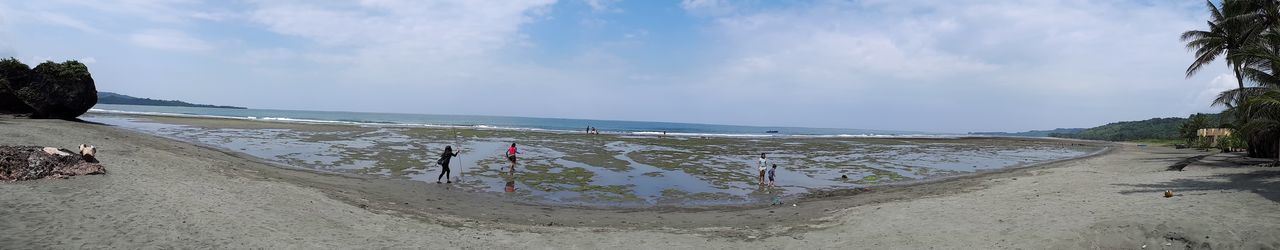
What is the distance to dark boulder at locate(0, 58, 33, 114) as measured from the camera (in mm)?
32562

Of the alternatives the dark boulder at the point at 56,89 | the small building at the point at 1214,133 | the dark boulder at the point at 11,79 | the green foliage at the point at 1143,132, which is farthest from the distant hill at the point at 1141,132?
the dark boulder at the point at 11,79

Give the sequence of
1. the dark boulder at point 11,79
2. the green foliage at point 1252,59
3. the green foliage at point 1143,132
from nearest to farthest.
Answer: the green foliage at point 1252,59, the dark boulder at point 11,79, the green foliage at point 1143,132

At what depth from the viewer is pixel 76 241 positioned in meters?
7.40

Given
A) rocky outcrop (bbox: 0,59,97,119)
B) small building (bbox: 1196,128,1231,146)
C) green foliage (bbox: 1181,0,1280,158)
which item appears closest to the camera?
green foliage (bbox: 1181,0,1280,158)

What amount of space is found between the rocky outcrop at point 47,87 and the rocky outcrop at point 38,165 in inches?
1261

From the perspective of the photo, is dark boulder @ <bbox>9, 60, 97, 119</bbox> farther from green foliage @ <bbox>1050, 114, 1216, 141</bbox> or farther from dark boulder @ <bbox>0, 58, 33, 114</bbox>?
green foliage @ <bbox>1050, 114, 1216, 141</bbox>

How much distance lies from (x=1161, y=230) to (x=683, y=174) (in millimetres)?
17382

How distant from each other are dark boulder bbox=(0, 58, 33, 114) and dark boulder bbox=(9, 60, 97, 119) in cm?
24

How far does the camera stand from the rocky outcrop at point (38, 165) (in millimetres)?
10188

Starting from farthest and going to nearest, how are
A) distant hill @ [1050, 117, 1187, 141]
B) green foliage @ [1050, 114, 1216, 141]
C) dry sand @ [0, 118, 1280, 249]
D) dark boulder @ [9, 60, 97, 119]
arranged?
1. distant hill @ [1050, 117, 1187, 141]
2. green foliage @ [1050, 114, 1216, 141]
3. dark boulder @ [9, 60, 97, 119]
4. dry sand @ [0, 118, 1280, 249]

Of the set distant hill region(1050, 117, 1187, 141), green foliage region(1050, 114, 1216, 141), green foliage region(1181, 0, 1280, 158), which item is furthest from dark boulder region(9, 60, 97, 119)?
distant hill region(1050, 117, 1187, 141)

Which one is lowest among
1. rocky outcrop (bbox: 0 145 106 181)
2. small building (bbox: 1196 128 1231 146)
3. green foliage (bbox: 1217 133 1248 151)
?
rocky outcrop (bbox: 0 145 106 181)

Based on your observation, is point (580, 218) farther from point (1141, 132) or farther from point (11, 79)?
point (1141, 132)

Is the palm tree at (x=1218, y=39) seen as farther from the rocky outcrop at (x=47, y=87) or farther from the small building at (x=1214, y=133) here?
the rocky outcrop at (x=47, y=87)
